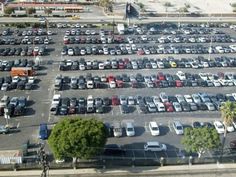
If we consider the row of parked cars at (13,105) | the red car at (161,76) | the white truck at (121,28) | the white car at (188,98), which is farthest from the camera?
the white truck at (121,28)

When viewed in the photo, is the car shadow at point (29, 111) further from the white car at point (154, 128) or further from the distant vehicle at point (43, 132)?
the white car at point (154, 128)

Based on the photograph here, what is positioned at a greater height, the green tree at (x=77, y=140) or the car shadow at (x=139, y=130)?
the green tree at (x=77, y=140)

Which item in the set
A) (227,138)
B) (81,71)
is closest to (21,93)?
(81,71)

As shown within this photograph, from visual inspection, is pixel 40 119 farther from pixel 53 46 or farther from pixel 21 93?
pixel 53 46

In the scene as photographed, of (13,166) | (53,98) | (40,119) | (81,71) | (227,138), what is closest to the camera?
(13,166)

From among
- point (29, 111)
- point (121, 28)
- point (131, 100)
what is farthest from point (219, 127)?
point (121, 28)

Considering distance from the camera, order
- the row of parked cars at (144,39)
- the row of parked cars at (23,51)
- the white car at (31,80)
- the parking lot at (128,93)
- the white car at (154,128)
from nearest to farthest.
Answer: the parking lot at (128,93) < the white car at (154,128) < the white car at (31,80) < the row of parked cars at (23,51) < the row of parked cars at (144,39)

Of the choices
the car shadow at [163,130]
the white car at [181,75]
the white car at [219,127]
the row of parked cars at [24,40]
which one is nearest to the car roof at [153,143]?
the car shadow at [163,130]
